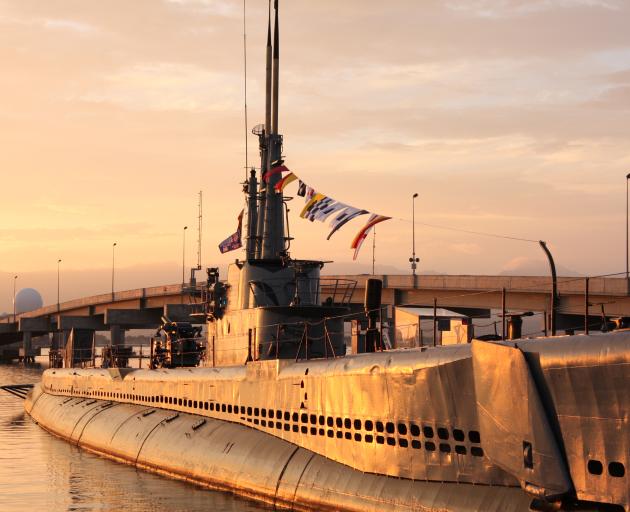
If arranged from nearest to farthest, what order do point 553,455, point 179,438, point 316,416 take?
point 553,455
point 316,416
point 179,438

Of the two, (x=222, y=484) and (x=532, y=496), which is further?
(x=222, y=484)

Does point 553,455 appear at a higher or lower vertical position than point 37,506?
higher

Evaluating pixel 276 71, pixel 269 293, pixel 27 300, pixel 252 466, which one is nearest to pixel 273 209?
pixel 269 293

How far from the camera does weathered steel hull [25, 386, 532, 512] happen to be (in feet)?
57.5

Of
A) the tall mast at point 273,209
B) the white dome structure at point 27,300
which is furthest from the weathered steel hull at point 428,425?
the white dome structure at point 27,300

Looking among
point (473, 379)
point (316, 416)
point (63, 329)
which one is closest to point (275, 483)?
point (316, 416)

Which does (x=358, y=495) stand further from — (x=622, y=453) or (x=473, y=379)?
(x=622, y=453)

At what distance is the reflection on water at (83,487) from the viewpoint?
80.4ft

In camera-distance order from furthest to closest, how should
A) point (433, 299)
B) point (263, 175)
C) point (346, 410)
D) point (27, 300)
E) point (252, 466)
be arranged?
1. point (27, 300)
2. point (433, 299)
3. point (263, 175)
4. point (252, 466)
5. point (346, 410)

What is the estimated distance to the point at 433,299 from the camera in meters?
35.1

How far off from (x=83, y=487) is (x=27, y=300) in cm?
14626

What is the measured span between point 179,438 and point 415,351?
39.7 ft

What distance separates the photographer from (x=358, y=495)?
773 inches

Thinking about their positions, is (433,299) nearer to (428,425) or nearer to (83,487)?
(83,487)
